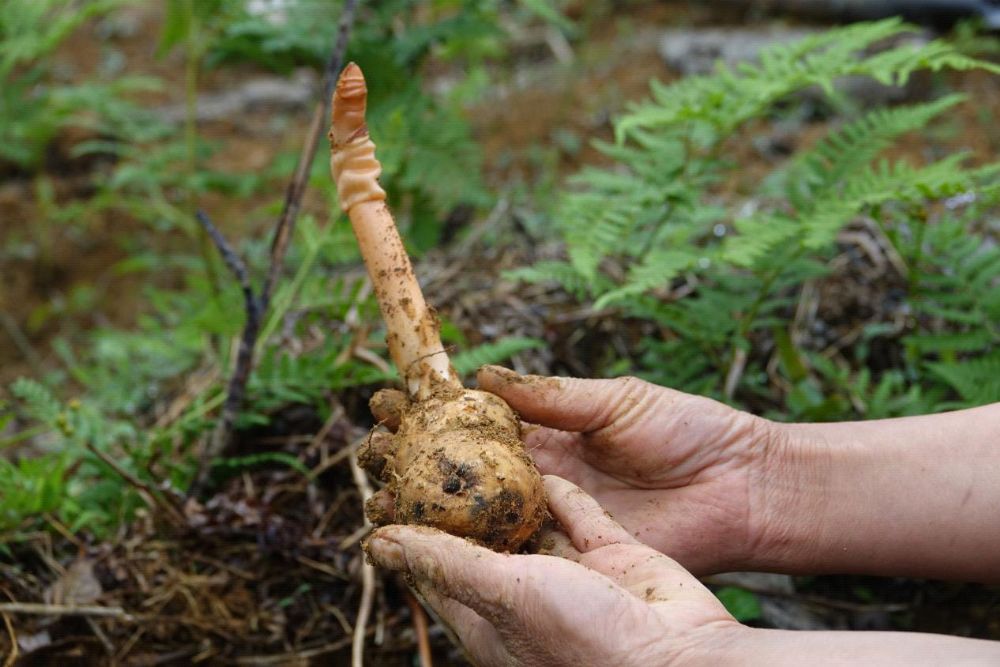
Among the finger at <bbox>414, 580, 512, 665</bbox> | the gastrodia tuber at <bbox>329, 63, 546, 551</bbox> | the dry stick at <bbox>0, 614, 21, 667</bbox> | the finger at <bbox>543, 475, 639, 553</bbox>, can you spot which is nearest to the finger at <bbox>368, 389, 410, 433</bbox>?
the gastrodia tuber at <bbox>329, 63, 546, 551</bbox>

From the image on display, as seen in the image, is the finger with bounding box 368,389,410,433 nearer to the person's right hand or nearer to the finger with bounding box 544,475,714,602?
the person's right hand

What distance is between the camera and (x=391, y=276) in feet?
6.55

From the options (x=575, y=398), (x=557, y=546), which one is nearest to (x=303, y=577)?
(x=557, y=546)

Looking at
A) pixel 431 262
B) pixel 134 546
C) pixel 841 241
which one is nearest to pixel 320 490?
pixel 134 546

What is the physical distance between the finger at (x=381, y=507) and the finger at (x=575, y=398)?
36 centimetres

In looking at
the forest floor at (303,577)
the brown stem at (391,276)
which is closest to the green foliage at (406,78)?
the forest floor at (303,577)

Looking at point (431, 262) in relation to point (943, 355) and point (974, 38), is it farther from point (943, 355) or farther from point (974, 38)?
point (974, 38)

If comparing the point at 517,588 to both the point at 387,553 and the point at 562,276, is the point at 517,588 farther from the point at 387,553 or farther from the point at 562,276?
the point at 562,276

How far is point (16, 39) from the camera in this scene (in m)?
3.41

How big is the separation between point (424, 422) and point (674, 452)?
589mm

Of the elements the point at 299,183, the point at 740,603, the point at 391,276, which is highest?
the point at 299,183

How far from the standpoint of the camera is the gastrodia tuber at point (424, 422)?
5.61ft

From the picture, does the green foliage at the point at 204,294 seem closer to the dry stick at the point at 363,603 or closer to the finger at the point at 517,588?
the dry stick at the point at 363,603

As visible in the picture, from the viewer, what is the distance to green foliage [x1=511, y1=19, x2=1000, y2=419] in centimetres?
231
